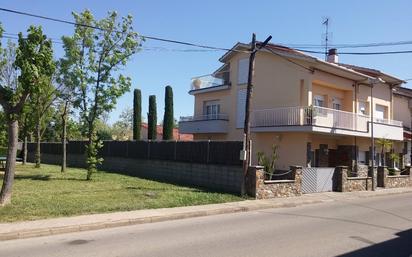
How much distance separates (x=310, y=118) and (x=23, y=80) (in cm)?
1581

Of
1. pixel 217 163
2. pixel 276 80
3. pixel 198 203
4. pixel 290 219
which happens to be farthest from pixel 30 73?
pixel 276 80

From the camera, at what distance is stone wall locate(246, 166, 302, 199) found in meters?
17.9

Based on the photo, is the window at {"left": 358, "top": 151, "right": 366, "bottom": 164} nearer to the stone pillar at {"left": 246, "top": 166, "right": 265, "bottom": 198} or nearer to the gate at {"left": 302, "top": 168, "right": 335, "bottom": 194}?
the gate at {"left": 302, "top": 168, "right": 335, "bottom": 194}

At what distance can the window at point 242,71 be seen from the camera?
97.9 feet

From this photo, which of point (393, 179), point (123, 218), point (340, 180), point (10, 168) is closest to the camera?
point (123, 218)

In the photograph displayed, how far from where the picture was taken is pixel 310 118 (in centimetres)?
2447

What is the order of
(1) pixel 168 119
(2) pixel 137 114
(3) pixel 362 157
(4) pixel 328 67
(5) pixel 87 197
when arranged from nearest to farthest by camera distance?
(5) pixel 87 197 < (4) pixel 328 67 < (3) pixel 362 157 < (1) pixel 168 119 < (2) pixel 137 114

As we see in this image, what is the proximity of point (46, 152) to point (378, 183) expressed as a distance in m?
27.7

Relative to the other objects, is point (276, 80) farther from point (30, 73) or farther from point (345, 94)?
point (30, 73)

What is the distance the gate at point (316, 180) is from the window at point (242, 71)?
9676mm

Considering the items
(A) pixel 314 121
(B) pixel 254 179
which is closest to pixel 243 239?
(B) pixel 254 179

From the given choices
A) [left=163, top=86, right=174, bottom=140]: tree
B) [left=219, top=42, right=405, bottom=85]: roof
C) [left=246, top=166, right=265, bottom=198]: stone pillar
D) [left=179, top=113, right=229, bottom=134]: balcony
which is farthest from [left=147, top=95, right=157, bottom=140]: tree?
[left=246, top=166, right=265, bottom=198]: stone pillar

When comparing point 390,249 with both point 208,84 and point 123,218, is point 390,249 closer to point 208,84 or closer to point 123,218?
point 123,218

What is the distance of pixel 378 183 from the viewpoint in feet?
87.0
